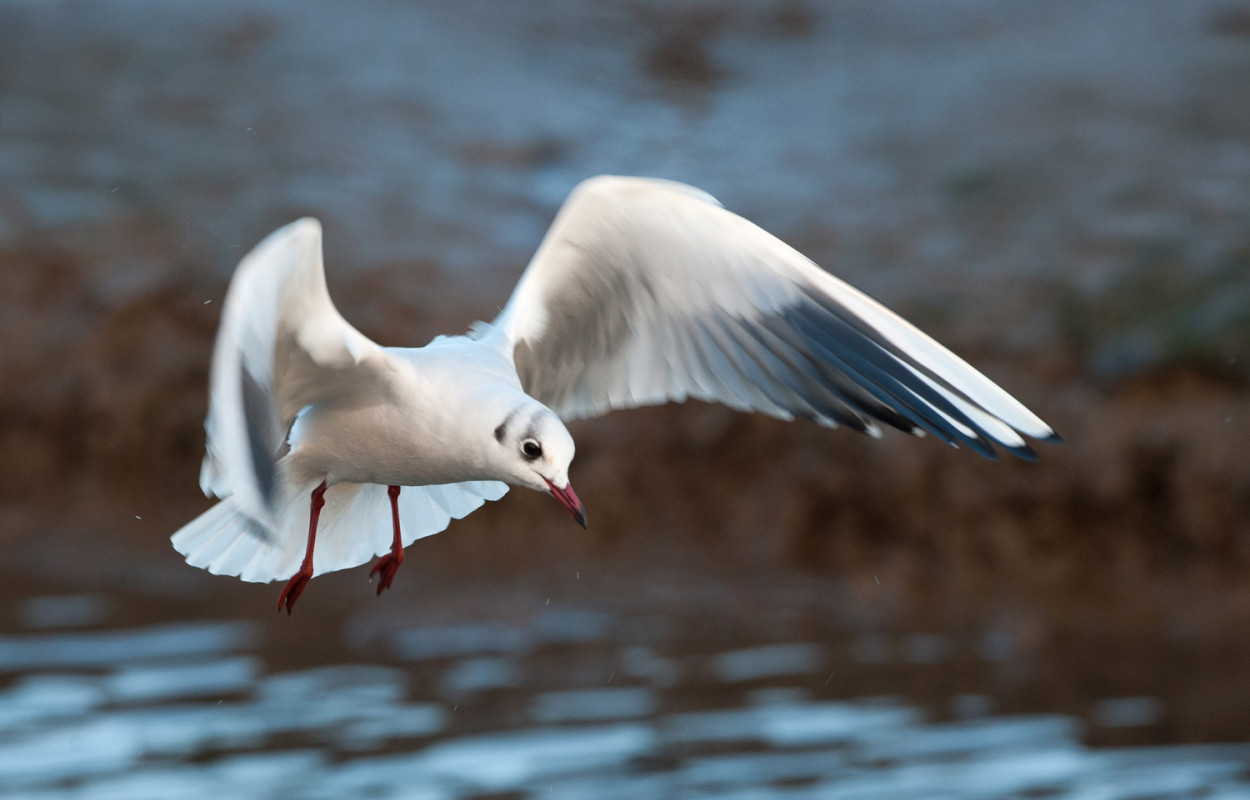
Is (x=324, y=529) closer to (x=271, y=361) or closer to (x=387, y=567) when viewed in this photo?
(x=387, y=567)

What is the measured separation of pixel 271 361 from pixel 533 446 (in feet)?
1.81

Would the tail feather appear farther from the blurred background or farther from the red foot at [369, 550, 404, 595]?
the blurred background

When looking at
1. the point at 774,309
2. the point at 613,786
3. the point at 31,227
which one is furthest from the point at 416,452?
the point at 31,227

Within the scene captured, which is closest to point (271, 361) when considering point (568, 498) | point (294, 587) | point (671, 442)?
point (568, 498)

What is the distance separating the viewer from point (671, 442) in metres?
8.42

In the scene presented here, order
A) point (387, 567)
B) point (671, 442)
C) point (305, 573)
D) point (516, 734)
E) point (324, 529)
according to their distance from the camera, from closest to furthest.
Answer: point (305, 573) → point (387, 567) → point (324, 529) → point (516, 734) → point (671, 442)

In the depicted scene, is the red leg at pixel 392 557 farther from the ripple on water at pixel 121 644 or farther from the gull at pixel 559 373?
the ripple on water at pixel 121 644

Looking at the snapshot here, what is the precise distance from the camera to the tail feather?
3369mm

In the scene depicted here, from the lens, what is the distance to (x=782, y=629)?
778 cm

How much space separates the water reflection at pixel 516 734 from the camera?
21.5ft

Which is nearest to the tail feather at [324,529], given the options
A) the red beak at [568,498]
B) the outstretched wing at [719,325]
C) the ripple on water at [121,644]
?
the outstretched wing at [719,325]

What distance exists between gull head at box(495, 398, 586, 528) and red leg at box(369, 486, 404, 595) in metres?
0.41

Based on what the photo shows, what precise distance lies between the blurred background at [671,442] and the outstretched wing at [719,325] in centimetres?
359

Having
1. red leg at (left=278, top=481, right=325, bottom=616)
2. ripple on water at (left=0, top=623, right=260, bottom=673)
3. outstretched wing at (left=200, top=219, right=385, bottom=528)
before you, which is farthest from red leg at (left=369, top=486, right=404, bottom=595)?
ripple on water at (left=0, top=623, right=260, bottom=673)
